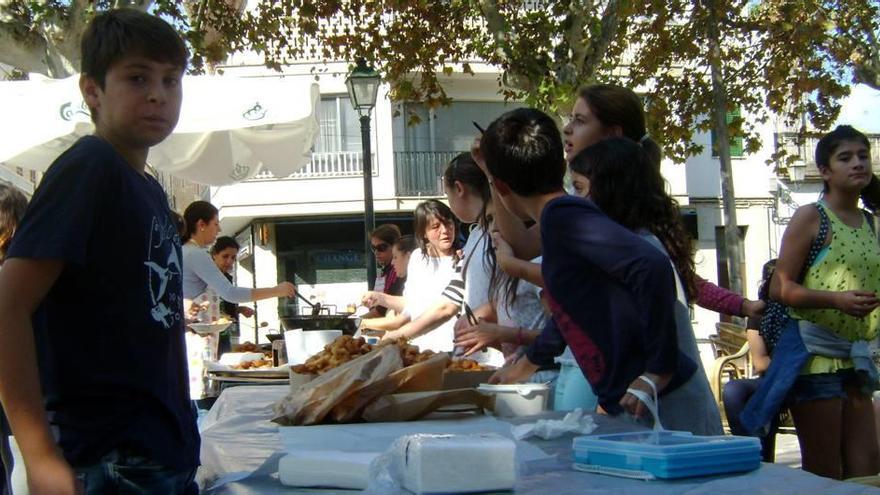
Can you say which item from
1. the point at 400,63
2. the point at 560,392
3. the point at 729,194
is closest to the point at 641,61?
the point at 729,194

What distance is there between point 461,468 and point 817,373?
2.51 meters

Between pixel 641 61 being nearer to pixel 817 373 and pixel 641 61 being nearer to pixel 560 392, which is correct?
pixel 817 373

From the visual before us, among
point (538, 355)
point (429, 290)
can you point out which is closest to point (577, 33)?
point (429, 290)

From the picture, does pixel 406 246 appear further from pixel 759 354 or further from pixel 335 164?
pixel 335 164

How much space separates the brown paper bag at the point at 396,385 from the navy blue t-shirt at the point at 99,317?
87cm

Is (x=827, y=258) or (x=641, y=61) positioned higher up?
(x=641, y=61)

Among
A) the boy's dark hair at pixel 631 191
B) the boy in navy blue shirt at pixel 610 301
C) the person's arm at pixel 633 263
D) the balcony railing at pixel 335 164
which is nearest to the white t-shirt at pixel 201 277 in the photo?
the boy's dark hair at pixel 631 191

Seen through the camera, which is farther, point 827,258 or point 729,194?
point 729,194

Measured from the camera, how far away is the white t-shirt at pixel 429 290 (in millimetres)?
4992

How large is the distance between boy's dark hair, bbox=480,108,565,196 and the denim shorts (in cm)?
167

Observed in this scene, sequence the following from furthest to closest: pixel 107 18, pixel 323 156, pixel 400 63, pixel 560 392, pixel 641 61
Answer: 1. pixel 323 156
2. pixel 641 61
3. pixel 400 63
4. pixel 560 392
5. pixel 107 18

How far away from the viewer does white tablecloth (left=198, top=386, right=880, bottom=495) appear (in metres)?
1.68

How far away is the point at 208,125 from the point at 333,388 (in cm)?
481

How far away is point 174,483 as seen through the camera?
184 cm
